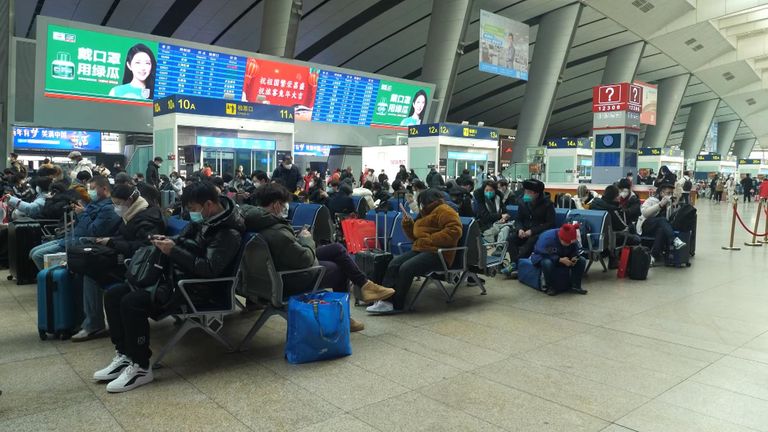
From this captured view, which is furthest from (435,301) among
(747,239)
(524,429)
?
(747,239)

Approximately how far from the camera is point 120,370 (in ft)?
12.0

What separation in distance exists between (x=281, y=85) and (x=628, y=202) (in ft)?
53.4

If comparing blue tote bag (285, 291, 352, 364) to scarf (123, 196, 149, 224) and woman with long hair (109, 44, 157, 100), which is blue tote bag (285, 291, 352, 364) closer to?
scarf (123, 196, 149, 224)

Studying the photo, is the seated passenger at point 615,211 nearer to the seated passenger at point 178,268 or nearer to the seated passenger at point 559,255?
the seated passenger at point 559,255

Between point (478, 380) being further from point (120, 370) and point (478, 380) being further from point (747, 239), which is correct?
point (747, 239)

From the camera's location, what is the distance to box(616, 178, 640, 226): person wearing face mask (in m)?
8.73

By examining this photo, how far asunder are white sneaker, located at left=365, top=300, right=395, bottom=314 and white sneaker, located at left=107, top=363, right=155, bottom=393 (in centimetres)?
238

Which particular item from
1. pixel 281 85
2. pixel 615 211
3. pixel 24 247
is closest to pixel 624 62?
pixel 281 85

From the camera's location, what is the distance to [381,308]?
18.2ft

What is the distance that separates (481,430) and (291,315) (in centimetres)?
164

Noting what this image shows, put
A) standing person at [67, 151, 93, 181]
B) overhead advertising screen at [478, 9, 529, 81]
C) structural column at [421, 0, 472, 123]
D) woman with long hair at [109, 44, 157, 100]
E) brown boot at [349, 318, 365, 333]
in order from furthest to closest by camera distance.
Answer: structural column at [421, 0, 472, 123], overhead advertising screen at [478, 9, 529, 81], woman with long hair at [109, 44, 157, 100], standing person at [67, 151, 93, 181], brown boot at [349, 318, 365, 333]

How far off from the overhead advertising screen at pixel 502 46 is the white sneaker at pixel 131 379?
75.2 ft

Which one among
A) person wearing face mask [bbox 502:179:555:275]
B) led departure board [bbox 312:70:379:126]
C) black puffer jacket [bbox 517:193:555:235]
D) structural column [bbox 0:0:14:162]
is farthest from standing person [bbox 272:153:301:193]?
led departure board [bbox 312:70:379:126]

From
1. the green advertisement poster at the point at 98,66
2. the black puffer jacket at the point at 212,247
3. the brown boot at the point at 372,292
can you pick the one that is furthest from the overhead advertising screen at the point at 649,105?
the black puffer jacket at the point at 212,247
